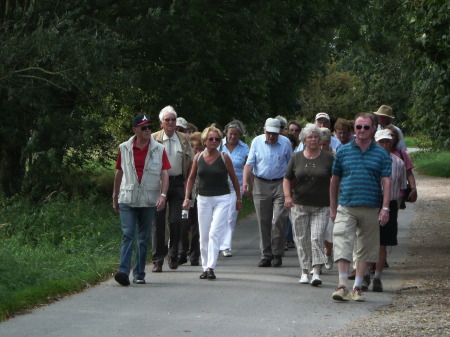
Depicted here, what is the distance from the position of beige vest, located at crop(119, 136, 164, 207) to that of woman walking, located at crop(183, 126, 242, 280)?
92 centimetres

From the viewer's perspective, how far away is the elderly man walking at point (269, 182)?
13414 millimetres

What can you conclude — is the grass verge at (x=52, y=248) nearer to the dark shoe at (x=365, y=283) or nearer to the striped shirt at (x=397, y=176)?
the dark shoe at (x=365, y=283)

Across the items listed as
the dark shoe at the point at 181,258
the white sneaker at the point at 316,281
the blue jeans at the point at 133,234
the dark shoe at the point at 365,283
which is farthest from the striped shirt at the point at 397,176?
the dark shoe at the point at 181,258

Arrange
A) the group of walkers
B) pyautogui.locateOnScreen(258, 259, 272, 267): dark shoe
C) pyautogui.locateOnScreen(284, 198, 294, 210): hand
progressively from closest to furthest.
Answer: the group of walkers, pyautogui.locateOnScreen(284, 198, 294, 210): hand, pyautogui.locateOnScreen(258, 259, 272, 267): dark shoe

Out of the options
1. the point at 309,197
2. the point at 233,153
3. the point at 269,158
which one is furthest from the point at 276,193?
the point at 309,197

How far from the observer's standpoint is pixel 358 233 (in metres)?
10.8

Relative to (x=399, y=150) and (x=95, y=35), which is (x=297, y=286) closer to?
(x=399, y=150)

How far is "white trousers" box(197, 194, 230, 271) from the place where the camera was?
39.7 feet

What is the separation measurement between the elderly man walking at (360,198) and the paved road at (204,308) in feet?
1.42

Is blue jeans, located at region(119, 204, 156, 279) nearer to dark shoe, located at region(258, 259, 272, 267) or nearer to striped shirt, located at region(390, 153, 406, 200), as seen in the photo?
dark shoe, located at region(258, 259, 272, 267)

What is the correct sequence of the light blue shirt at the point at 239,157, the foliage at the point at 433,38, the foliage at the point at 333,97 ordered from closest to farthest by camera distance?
the light blue shirt at the point at 239,157 < the foliage at the point at 433,38 < the foliage at the point at 333,97

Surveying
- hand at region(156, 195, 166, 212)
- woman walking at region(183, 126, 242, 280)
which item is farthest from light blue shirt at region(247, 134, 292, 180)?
hand at region(156, 195, 166, 212)

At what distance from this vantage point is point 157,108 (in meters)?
20.4

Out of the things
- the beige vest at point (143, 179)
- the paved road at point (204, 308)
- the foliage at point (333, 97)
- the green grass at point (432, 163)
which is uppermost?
the foliage at point (333, 97)
